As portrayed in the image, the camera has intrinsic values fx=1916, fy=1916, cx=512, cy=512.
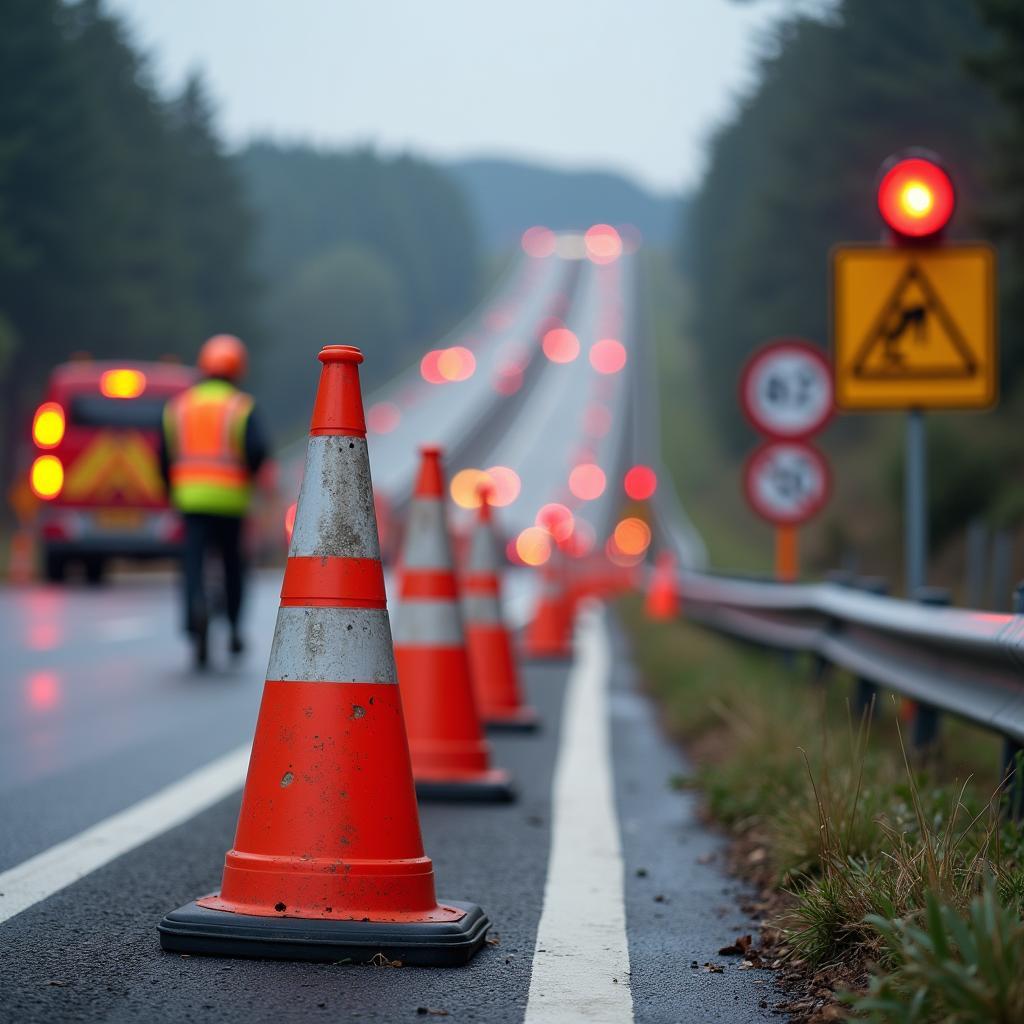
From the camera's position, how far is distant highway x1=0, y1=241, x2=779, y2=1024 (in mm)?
4086

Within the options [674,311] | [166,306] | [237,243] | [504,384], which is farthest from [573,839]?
[674,311]

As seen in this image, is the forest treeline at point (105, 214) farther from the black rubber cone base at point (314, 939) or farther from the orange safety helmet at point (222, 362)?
the black rubber cone base at point (314, 939)

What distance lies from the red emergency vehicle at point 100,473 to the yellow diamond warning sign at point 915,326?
47.4ft

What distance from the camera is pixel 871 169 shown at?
146 feet

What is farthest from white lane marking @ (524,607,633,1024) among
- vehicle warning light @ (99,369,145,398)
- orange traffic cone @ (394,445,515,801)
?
vehicle warning light @ (99,369,145,398)

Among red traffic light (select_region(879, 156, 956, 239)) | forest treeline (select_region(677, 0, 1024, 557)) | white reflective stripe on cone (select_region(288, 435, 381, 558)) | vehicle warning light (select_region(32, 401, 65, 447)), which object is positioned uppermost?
forest treeline (select_region(677, 0, 1024, 557))

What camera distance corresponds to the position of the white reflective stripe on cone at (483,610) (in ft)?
33.9

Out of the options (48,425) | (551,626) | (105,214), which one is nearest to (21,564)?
(48,425)

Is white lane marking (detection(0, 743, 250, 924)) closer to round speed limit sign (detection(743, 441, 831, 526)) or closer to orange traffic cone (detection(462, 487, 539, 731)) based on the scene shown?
orange traffic cone (detection(462, 487, 539, 731))

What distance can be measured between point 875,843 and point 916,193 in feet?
13.6

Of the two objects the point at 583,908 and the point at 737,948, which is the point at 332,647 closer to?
the point at 583,908

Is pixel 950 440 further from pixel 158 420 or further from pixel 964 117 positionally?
pixel 964 117

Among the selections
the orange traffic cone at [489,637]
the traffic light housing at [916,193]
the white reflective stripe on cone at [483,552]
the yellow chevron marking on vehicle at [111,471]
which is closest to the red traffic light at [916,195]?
the traffic light housing at [916,193]

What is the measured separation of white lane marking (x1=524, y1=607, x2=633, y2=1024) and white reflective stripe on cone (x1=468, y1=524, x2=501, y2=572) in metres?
1.13
